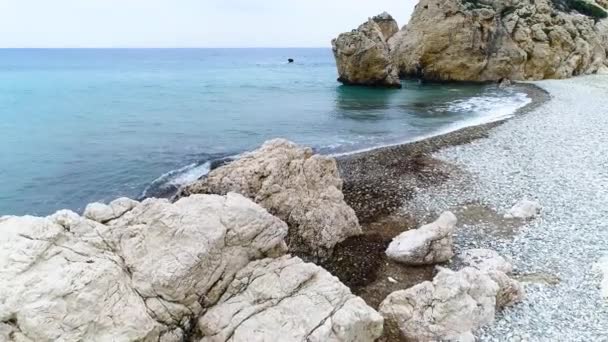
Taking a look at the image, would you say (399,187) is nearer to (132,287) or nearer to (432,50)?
(132,287)

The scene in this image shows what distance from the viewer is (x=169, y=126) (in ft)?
127

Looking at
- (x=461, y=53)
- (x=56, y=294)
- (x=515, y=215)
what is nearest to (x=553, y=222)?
(x=515, y=215)

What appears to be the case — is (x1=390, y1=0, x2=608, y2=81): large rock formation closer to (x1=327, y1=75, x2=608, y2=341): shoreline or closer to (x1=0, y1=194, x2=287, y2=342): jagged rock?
(x1=327, y1=75, x2=608, y2=341): shoreline

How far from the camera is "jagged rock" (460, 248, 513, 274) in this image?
13406mm

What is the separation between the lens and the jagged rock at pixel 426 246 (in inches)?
563

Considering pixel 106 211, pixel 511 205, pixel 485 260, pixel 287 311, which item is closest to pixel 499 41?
pixel 511 205

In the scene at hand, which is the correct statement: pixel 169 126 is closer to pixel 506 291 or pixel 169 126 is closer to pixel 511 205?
pixel 511 205

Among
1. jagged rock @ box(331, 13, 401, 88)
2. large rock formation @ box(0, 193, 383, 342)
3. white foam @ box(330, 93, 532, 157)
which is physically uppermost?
jagged rock @ box(331, 13, 401, 88)

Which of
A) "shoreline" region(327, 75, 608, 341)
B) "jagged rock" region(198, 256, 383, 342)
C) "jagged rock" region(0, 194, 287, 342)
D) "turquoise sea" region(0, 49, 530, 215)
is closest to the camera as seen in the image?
"jagged rock" region(0, 194, 287, 342)

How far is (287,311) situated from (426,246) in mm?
6313

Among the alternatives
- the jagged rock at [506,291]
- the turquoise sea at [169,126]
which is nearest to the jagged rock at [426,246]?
the jagged rock at [506,291]

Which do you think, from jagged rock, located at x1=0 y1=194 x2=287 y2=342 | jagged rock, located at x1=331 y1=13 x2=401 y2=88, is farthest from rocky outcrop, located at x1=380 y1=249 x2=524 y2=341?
jagged rock, located at x1=331 y1=13 x2=401 y2=88

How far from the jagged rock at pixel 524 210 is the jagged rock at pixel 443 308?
261 inches

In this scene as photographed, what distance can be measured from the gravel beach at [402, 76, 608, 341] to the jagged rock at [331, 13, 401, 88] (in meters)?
31.1
